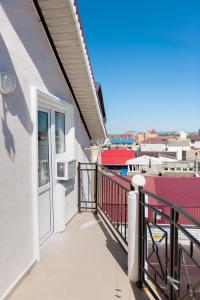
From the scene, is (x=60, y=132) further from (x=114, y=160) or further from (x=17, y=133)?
(x=114, y=160)

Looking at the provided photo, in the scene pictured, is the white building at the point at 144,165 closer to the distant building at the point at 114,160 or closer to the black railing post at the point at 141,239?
the distant building at the point at 114,160

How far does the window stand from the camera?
4024mm

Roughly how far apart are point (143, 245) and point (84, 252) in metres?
1.14

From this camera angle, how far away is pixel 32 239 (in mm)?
2770

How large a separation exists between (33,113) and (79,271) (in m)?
1.96

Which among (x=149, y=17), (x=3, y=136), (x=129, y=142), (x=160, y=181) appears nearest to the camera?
(x=3, y=136)

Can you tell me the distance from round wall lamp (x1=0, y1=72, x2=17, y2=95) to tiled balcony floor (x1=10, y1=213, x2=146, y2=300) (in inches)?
78.6

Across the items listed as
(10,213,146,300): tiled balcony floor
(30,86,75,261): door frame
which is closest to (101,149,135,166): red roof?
(30,86,75,261): door frame

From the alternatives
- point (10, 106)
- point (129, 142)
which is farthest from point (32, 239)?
point (129, 142)

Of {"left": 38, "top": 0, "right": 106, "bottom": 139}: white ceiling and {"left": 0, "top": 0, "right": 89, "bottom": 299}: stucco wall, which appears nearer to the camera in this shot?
{"left": 0, "top": 0, "right": 89, "bottom": 299}: stucco wall

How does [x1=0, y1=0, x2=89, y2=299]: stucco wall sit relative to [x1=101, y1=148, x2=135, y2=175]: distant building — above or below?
above

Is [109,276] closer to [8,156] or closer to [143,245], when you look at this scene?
[143,245]

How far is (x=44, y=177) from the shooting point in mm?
3502

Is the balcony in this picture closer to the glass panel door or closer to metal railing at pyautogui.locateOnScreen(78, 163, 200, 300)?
metal railing at pyautogui.locateOnScreen(78, 163, 200, 300)
